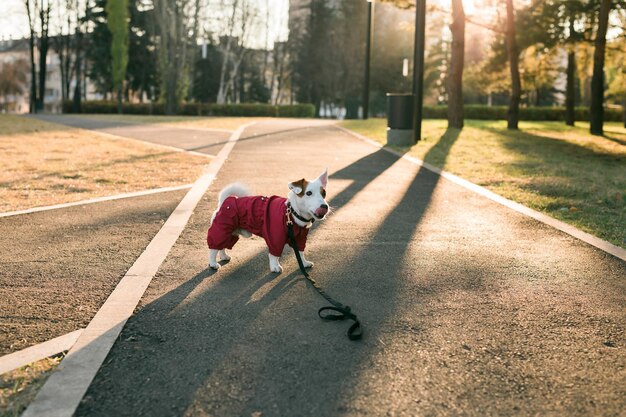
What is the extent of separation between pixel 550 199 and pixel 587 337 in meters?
5.88

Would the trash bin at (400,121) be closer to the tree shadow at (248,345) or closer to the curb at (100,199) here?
the curb at (100,199)

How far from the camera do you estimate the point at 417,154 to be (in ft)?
53.5

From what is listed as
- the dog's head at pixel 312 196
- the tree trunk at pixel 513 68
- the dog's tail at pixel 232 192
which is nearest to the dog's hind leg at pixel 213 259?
the dog's tail at pixel 232 192

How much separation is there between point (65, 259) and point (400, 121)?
14.3 m

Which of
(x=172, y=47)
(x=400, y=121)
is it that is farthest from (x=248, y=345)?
(x=172, y=47)

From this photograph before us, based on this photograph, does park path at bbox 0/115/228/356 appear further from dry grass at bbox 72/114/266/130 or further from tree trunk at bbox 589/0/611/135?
tree trunk at bbox 589/0/611/135

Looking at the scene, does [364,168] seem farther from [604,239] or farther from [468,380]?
[468,380]

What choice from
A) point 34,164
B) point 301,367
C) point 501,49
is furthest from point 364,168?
point 501,49

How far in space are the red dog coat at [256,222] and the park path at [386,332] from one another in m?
0.30

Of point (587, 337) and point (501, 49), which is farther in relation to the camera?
point (501, 49)

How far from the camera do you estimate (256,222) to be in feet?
16.9

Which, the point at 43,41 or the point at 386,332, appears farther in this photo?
the point at 43,41

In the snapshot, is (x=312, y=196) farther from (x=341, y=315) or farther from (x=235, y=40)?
(x=235, y=40)

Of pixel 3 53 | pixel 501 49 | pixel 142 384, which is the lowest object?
pixel 142 384
